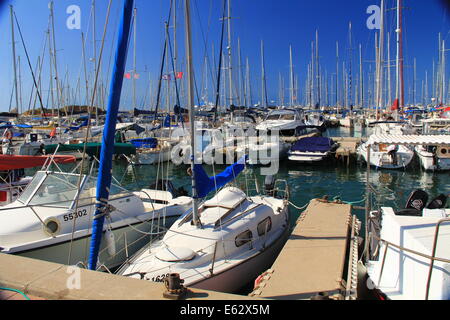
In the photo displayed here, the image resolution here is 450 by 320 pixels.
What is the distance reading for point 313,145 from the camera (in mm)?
25562

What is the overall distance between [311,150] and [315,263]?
18.5 meters

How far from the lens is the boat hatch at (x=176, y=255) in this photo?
7.08 m

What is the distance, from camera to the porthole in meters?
8.18

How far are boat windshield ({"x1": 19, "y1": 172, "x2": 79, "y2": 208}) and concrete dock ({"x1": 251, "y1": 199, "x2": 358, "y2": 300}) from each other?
5.68 meters

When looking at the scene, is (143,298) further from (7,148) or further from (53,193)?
(7,148)

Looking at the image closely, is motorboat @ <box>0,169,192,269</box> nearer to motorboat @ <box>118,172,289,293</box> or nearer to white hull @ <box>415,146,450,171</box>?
motorboat @ <box>118,172,289,293</box>

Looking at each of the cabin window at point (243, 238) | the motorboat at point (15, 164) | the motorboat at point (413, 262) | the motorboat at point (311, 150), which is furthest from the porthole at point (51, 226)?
the motorboat at point (311, 150)

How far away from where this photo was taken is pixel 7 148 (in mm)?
24281

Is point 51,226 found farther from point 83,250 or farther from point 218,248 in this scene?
point 218,248

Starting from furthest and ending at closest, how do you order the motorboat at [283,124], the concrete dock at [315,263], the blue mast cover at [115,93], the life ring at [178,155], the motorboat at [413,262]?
1. the motorboat at [283,124]
2. the life ring at [178,155]
3. the concrete dock at [315,263]
4. the blue mast cover at [115,93]
5. the motorboat at [413,262]

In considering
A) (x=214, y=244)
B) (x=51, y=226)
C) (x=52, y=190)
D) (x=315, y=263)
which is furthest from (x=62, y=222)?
(x=315, y=263)

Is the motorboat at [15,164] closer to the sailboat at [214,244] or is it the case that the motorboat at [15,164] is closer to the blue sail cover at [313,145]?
the sailboat at [214,244]
